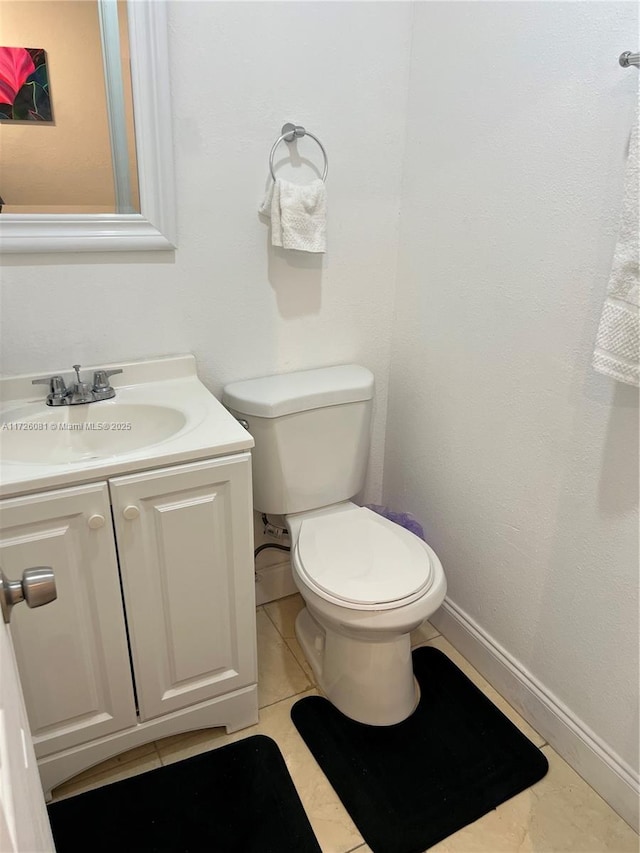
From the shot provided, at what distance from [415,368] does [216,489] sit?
80 cm

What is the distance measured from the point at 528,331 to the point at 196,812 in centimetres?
131

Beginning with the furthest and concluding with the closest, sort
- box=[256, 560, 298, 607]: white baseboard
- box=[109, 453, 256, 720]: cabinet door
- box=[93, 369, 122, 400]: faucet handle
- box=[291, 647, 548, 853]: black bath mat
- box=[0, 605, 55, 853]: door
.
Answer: box=[256, 560, 298, 607]: white baseboard, box=[93, 369, 122, 400]: faucet handle, box=[291, 647, 548, 853]: black bath mat, box=[109, 453, 256, 720]: cabinet door, box=[0, 605, 55, 853]: door

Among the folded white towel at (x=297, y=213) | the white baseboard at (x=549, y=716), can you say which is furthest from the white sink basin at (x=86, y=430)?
the white baseboard at (x=549, y=716)

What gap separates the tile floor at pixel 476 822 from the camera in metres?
1.31

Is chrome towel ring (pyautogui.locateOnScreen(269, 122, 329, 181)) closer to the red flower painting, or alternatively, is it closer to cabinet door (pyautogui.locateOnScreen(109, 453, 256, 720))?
the red flower painting

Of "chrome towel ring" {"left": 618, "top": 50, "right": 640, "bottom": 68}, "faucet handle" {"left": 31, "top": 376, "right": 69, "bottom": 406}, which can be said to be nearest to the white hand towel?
"chrome towel ring" {"left": 618, "top": 50, "right": 640, "bottom": 68}

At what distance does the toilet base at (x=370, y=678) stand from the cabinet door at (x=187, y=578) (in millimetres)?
235

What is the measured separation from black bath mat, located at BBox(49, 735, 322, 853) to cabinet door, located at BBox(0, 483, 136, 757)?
0.51 ft

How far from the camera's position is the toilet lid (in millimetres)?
1390

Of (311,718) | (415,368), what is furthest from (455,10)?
(311,718)

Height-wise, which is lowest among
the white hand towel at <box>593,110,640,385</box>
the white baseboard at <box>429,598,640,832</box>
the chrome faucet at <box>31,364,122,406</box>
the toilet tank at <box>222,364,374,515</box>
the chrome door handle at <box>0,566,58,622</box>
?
the white baseboard at <box>429,598,640,832</box>

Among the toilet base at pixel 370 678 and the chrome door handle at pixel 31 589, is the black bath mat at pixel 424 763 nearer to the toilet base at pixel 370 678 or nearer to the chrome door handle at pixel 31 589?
the toilet base at pixel 370 678

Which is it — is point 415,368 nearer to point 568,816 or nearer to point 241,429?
point 241,429

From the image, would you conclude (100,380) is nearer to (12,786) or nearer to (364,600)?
(364,600)
